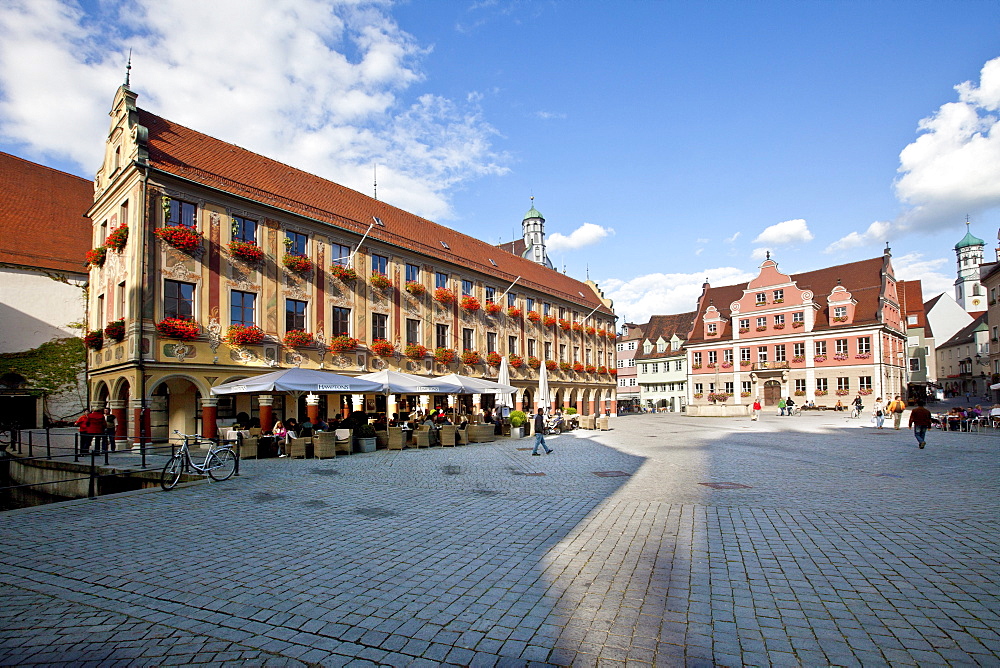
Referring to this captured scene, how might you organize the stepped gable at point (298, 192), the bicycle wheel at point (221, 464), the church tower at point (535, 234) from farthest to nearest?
the church tower at point (535, 234)
the stepped gable at point (298, 192)
the bicycle wheel at point (221, 464)

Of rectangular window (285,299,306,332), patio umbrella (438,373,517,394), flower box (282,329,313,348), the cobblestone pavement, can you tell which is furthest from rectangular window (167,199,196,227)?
the cobblestone pavement

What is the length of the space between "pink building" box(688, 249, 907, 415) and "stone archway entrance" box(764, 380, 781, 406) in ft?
0.32

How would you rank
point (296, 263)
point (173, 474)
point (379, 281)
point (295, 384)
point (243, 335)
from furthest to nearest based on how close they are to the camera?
point (379, 281), point (296, 263), point (243, 335), point (295, 384), point (173, 474)

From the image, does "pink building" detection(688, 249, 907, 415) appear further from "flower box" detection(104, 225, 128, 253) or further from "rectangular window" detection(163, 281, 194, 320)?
"flower box" detection(104, 225, 128, 253)

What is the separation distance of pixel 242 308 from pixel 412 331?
10.2 metres

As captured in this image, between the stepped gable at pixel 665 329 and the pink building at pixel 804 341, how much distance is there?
33.9 ft

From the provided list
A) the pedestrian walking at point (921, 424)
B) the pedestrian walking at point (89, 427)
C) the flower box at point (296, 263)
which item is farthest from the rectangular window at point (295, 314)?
the pedestrian walking at point (921, 424)

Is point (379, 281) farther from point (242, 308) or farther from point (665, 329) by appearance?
point (665, 329)

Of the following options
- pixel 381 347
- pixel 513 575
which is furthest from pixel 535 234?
pixel 513 575

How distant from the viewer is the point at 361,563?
6.31m

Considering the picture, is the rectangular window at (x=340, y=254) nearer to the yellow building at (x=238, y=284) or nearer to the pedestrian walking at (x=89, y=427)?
the yellow building at (x=238, y=284)

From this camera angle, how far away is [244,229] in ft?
81.7

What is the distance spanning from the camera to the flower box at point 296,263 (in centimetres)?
2583

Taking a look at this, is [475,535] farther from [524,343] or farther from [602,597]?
[524,343]
